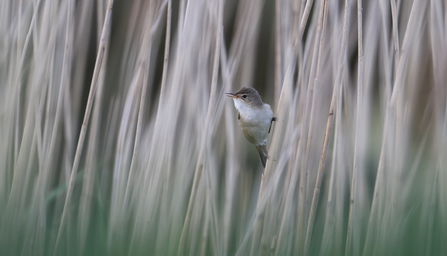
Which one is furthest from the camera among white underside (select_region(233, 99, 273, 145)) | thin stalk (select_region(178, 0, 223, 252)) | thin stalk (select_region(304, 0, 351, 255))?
white underside (select_region(233, 99, 273, 145))

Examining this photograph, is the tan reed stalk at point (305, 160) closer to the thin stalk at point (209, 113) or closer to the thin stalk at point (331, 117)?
the thin stalk at point (331, 117)

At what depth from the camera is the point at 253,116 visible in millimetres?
1567

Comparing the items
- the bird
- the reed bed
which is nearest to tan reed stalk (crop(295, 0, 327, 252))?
the reed bed

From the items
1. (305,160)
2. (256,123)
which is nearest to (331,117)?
(305,160)

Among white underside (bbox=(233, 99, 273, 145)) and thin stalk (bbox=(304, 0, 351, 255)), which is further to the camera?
white underside (bbox=(233, 99, 273, 145))

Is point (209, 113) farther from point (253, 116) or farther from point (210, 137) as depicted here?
point (253, 116)

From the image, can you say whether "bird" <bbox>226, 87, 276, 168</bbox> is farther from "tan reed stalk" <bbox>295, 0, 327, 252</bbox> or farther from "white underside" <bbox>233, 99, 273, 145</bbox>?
"tan reed stalk" <bbox>295, 0, 327, 252</bbox>

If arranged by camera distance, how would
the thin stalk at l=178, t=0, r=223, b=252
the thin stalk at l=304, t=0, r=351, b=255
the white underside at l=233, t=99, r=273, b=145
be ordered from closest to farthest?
the thin stalk at l=304, t=0, r=351, b=255 → the thin stalk at l=178, t=0, r=223, b=252 → the white underside at l=233, t=99, r=273, b=145

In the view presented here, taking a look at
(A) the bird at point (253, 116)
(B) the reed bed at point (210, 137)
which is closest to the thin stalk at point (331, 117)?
(B) the reed bed at point (210, 137)

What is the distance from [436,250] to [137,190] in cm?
139

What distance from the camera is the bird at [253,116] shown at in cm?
156

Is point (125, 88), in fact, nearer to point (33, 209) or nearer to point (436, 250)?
point (33, 209)

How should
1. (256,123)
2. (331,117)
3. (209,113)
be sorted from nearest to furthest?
(331,117) → (209,113) → (256,123)

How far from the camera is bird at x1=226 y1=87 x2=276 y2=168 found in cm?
156
